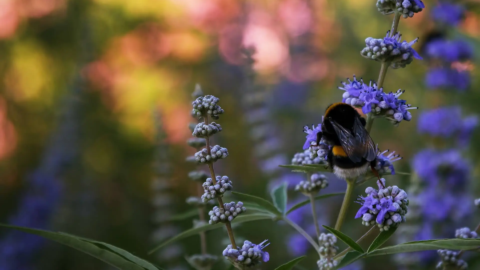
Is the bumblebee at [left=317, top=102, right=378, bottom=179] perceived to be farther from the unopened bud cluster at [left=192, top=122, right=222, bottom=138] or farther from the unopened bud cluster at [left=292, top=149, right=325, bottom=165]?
the unopened bud cluster at [left=192, top=122, right=222, bottom=138]

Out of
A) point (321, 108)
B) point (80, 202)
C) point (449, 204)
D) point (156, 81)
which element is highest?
point (156, 81)

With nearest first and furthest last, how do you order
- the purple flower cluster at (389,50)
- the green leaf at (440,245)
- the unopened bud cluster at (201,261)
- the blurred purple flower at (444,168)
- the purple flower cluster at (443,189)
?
the green leaf at (440,245), the purple flower cluster at (389,50), the unopened bud cluster at (201,261), the purple flower cluster at (443,189), the blurred purple flower at (444,168)

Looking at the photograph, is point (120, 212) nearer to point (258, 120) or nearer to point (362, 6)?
Answer: point (258, 120)

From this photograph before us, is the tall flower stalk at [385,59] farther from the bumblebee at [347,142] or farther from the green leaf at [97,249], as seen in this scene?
the green leaf at [97,249]

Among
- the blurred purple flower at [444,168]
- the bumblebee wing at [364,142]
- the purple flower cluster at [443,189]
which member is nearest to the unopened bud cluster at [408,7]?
the bumblebee wing at [364,142]

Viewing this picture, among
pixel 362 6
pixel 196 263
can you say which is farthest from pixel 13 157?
pixel 362 6

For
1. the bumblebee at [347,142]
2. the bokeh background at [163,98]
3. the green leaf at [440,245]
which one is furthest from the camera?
the bokeh background at [163,98]

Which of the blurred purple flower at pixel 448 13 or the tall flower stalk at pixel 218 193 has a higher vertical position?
the blurred purple flower at pixel 448 13
